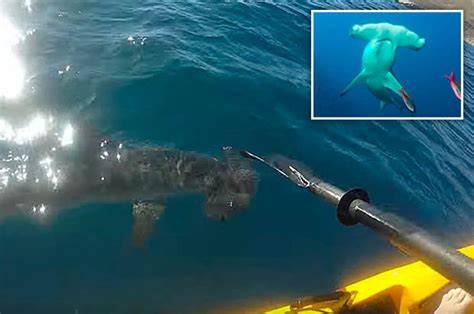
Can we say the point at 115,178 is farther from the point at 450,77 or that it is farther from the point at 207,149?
the point at 450,77

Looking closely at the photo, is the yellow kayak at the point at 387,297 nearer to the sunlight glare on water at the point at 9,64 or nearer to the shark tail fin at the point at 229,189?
the shark tail fin at the point at 229,189

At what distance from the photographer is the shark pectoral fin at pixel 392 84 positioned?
7.49 m

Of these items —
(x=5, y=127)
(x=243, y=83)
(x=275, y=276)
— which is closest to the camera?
(x=275, y=276)

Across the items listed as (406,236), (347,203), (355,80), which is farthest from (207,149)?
(406,236)

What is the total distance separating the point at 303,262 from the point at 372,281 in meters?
1.61

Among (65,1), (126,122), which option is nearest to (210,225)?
(126,122)

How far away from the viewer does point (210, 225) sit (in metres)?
6.12

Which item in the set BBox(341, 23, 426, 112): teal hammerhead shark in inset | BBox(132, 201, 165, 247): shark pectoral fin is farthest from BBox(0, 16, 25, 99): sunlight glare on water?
BBox(341, 23, 426, 112): teal hammerhead shark in inset

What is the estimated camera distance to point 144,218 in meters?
6.04

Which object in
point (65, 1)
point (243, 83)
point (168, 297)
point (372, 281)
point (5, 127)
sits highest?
point (65, 1)

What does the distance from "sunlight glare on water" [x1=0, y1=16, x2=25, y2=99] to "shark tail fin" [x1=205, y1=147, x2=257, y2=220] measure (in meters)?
3.58

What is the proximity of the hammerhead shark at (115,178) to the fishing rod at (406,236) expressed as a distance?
2.74 m

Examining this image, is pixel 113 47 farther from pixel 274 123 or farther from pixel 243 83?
pixel 274 123

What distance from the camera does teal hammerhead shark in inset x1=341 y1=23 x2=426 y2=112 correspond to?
290 inches
